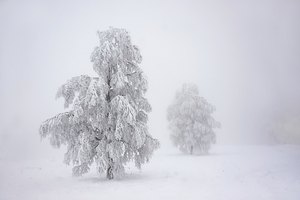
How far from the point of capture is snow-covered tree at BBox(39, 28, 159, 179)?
71.1 feet

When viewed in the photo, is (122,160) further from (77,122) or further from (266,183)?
(266,183)

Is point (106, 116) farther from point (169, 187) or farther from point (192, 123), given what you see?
point (192, 123)

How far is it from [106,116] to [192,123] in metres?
27.3

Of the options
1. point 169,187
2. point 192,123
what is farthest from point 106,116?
point 192,123

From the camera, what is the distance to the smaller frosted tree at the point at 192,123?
46.8m

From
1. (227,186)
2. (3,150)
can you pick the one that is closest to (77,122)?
(227,186)

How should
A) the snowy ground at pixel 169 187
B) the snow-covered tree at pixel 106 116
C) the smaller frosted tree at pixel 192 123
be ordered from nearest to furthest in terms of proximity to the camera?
the snowy ground at pixel 169 187 → the snow-covered tree at pixel 106 116 → the smaller frosted tree at pixel 192 123

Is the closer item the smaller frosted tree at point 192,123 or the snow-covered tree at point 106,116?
the snow-covered tree at point 106,116

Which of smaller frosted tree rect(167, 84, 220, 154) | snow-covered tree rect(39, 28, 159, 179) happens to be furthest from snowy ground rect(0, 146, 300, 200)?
smaller frosted tree rect(167, 84, 220, 154)

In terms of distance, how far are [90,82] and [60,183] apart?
760 centimetres

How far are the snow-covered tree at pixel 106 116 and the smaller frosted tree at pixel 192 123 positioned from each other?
78.9 feet

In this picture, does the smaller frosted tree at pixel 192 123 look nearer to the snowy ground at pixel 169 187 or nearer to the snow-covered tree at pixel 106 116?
the snowy ground at pixel 169 187

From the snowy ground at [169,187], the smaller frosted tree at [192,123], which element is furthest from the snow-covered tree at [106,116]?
the smaller frosted tree at [192,123]

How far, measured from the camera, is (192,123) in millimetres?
48531
